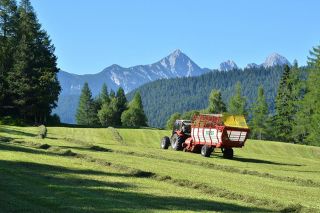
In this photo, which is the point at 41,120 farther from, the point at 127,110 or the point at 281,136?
the point at 127,110

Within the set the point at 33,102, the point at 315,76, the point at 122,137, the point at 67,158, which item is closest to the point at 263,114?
the point at 315,76

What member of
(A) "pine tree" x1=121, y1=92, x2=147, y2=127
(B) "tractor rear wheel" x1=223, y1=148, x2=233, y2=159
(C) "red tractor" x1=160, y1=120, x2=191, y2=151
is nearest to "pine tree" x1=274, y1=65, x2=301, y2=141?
(A) "pine tree" x1=121, y1=92, x2=147, y2=127

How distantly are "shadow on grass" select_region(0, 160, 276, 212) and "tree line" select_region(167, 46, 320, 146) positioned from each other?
200 ft

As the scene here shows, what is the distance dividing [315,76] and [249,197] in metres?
65.3

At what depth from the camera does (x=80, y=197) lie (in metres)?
13.7

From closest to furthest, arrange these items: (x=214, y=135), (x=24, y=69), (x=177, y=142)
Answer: (x=214, y=135)
(x=177, y=142)
(x=24, y=69)

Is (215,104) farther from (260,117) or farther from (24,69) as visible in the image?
(24,69)

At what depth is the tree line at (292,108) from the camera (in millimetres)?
77000

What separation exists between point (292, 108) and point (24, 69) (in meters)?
51.3

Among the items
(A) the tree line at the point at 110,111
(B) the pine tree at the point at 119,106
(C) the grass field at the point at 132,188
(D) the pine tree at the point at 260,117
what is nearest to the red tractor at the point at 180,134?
(C) the grass field at the point at 132,188

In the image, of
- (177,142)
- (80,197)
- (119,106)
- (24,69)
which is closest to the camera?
(80,197)

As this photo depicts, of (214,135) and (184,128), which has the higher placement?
(184,128)

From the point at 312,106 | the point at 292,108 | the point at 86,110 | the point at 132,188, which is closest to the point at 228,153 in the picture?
the point at 132,188

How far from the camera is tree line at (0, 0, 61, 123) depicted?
73938 millimetres
